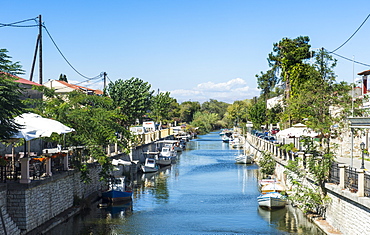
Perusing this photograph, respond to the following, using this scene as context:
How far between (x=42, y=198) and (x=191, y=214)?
29.2 ft

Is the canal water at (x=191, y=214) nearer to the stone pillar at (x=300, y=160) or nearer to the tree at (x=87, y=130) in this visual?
the stone pillar at (x=300, y=160)

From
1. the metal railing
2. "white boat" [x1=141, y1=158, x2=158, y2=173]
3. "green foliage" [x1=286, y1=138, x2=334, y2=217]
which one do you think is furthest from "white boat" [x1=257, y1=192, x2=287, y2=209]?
"white boat" [x1=141, y1=158, x2=158, y2=173]

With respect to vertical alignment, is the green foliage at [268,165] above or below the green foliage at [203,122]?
below

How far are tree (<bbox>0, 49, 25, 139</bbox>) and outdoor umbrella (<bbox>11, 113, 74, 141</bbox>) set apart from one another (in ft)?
1.27

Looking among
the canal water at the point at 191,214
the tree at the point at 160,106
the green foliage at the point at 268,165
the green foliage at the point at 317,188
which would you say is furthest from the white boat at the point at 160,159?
the tree at the point at 160,106

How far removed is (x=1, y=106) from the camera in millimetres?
17531

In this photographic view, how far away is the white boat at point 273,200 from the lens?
26578mm

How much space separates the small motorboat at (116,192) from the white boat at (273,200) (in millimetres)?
8191

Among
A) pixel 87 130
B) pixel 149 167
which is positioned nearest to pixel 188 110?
pixel 149 167

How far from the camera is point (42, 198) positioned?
67.5ft

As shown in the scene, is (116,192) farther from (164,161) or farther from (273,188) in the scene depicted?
(164,161)

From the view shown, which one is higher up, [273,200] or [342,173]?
[342,173]

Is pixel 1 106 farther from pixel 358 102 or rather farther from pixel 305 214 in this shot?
pixel 358 102

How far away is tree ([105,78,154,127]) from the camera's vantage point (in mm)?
63312
